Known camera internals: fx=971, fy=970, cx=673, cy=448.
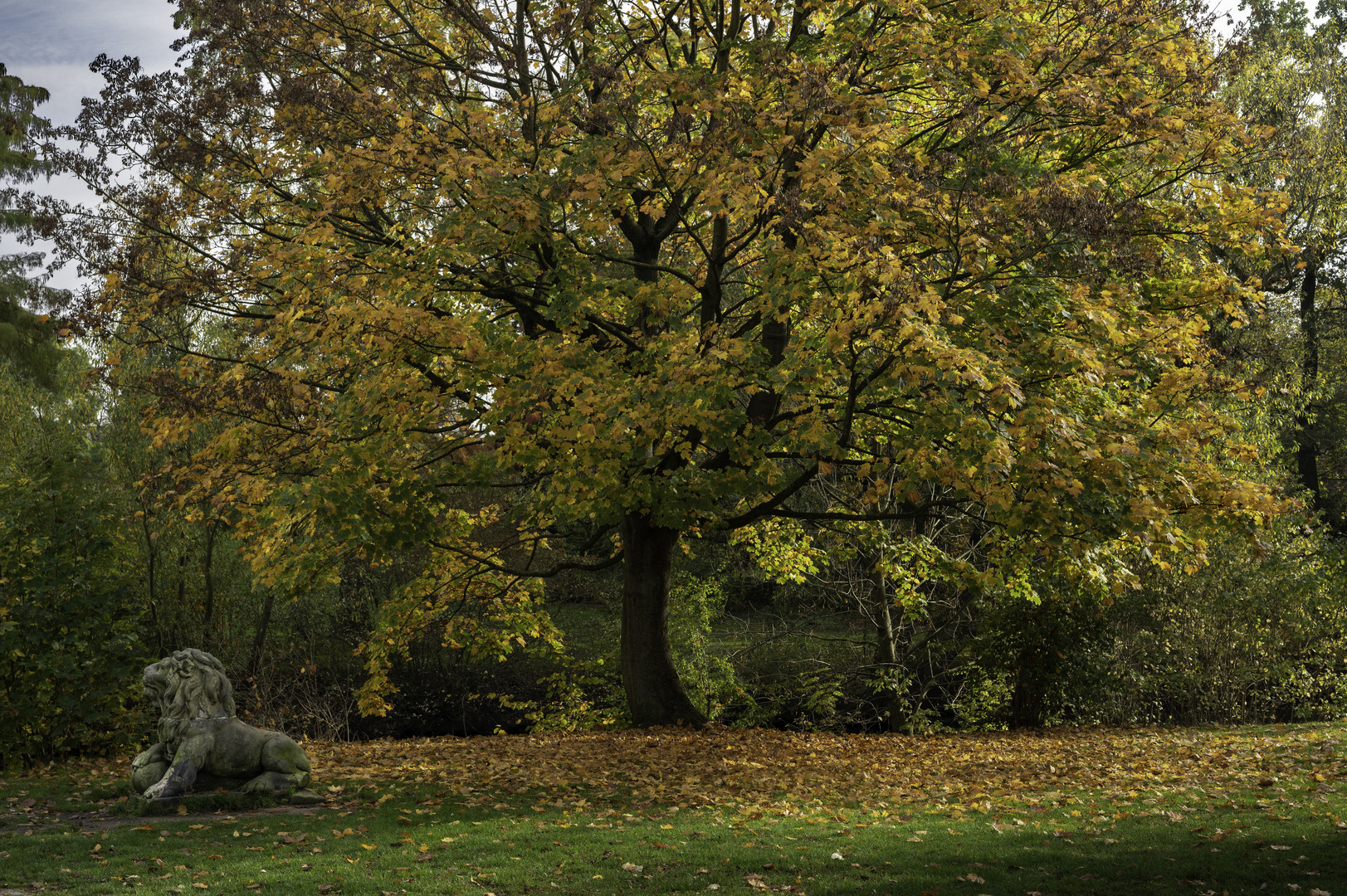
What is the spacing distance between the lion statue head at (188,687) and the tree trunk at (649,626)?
5.52m

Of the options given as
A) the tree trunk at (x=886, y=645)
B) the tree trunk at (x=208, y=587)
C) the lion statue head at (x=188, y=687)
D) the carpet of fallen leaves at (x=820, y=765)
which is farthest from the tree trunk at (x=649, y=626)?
the tree trunk at (x=208, y=587)

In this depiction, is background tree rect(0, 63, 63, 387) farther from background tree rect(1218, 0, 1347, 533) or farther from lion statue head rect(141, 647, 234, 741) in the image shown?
background tree rect(1218, 0, 1347, 533)

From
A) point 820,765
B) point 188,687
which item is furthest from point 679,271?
point 188,687

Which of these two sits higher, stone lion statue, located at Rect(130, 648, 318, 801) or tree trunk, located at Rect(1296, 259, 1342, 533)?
tree trunk, located at Rect(1296, 259, 1342, 533)

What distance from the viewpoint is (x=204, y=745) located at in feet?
28.7

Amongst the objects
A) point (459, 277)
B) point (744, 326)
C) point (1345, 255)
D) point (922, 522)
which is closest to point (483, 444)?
point (459, 277)

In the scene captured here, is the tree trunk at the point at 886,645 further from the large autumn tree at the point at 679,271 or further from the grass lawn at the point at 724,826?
the grass lawn at the point at 724,826

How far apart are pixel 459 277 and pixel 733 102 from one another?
4.02 m

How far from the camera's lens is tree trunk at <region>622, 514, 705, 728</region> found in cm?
1316

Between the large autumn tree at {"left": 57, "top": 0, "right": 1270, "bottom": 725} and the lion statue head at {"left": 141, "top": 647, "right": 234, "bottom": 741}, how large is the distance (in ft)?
5.37

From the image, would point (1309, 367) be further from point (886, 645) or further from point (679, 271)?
point (679, 271)

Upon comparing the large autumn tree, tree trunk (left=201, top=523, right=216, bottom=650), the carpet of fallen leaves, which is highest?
the large autumn tree

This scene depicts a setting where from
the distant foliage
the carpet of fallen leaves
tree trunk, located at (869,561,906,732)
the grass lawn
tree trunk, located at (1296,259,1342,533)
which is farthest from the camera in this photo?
tree trunk, located at (1296,259,1342,533)

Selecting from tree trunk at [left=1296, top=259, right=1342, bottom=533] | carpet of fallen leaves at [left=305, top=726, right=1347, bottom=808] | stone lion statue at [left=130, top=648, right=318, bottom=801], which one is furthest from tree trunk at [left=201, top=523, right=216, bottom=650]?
tree trunk at [left=1296, top=259, right=1342, bottom=533]
